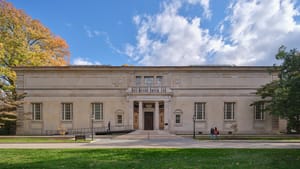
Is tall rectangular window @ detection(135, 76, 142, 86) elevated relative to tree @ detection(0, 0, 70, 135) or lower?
lower

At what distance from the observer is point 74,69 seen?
28094 millimetres

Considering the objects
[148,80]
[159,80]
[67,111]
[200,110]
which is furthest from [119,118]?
[200,110]

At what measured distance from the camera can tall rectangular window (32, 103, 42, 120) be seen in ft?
91.6

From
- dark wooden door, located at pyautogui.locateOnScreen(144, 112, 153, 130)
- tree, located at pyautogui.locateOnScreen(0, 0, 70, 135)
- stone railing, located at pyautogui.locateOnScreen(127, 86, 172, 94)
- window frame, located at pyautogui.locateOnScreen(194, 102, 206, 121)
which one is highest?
tree, located at pyautogui.locateOnScreen(0, 0, 70, 135)

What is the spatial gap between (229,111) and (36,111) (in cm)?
2593

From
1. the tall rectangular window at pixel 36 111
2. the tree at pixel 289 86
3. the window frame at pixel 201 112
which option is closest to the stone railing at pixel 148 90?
the window frame at pixel 201 112

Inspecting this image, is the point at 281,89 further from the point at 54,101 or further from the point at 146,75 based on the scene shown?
the point at 54,101

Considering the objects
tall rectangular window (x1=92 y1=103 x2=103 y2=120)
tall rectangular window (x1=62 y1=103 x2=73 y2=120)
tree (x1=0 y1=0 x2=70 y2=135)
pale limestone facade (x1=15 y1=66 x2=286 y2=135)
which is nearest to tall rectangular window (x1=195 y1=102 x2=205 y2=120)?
pale limestone facade (x1=15 y1=66 x2=286 y2=135)

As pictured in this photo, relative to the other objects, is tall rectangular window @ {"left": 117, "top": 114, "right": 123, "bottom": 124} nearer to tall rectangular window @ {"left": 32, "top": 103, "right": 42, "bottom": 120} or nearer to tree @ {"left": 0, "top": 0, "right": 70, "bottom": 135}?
tall rectangular window @ {"left": 32, "top": 103, "right": 42, "bottom": 120}

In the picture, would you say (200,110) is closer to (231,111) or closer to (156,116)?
(231,111)

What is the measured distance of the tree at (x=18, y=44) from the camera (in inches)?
1066

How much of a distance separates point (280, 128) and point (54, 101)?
100 ft

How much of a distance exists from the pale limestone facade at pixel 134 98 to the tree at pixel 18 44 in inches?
68.0

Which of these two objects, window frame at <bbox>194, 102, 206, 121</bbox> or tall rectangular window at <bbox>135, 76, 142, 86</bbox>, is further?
tall rectangular window at <bbox>135, 76, 142, 86</bbox>
